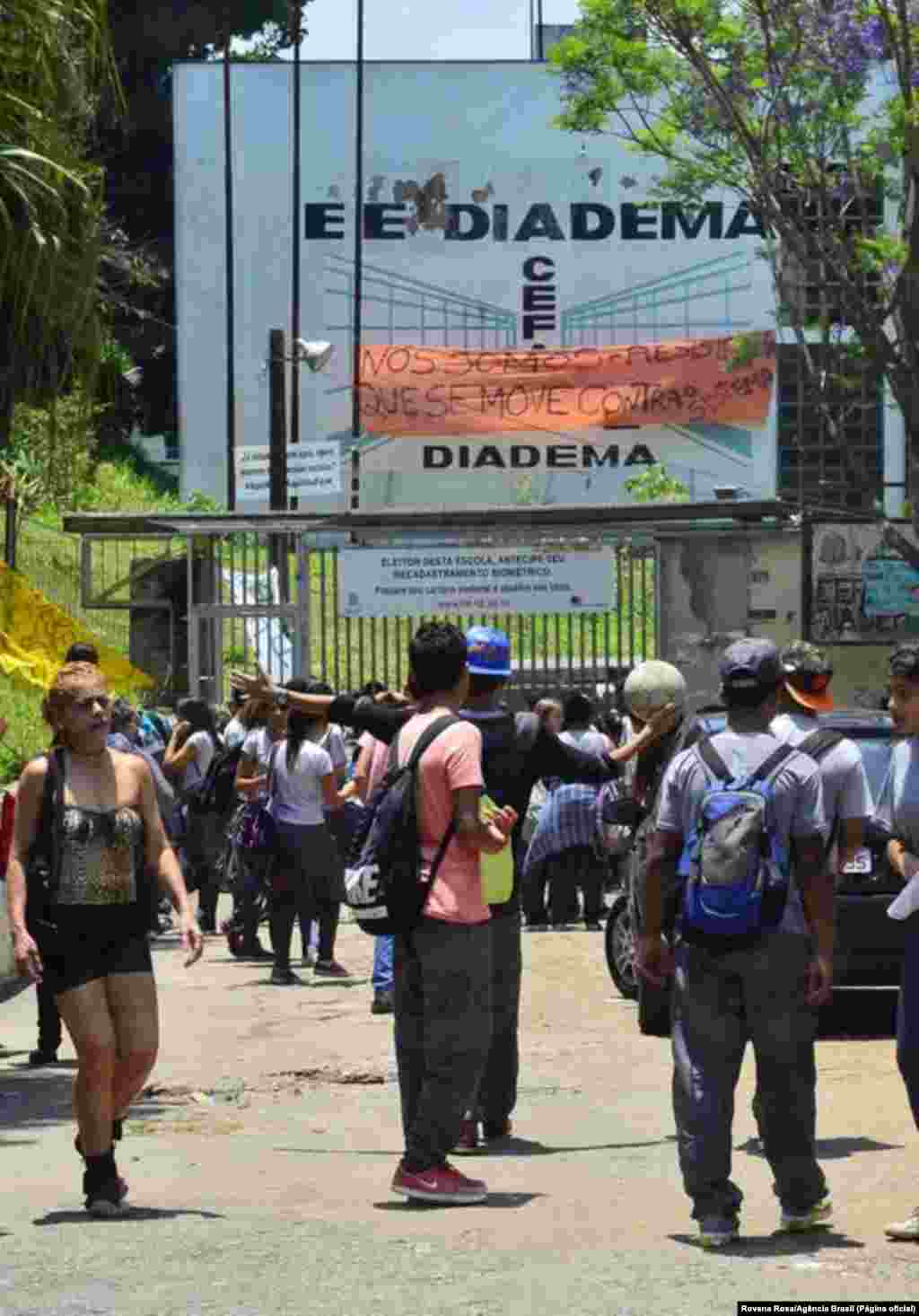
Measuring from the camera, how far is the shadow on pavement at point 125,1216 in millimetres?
8320

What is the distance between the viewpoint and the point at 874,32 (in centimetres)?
2345

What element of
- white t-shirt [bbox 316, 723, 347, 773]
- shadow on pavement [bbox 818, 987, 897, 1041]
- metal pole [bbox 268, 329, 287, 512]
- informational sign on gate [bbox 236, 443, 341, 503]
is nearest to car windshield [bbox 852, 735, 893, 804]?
shadow on pavement [bbox 818, 987, 897, 1041]

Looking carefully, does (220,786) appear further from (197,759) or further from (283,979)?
(283,979)

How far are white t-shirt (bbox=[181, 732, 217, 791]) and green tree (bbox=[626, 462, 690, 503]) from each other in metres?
26.1

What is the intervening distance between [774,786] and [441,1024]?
146cm

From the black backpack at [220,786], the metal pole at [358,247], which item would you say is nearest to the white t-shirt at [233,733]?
the black backpack at [220,786]

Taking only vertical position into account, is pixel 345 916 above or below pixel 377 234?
below

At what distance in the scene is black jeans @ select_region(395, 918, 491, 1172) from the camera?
843 cm

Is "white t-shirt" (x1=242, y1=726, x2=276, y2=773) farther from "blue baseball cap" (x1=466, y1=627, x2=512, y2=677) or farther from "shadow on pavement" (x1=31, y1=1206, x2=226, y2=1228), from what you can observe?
"shadow on pavement" (x1=31, y1=1206, x2=226, y2=1228)

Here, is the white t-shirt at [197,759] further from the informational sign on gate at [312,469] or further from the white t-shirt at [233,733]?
the informational sign on gate at [312,469]

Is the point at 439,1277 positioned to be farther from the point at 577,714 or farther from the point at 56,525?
the point at 56,525

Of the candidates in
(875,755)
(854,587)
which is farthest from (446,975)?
(854,587)

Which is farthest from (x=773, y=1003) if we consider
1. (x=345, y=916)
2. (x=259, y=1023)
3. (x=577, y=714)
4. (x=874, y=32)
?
(x=874, y=32)

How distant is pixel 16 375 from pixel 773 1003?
509 centimetres
